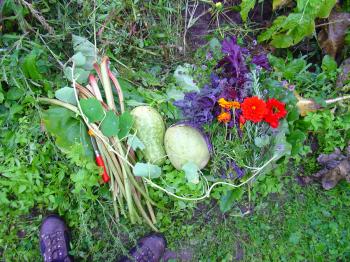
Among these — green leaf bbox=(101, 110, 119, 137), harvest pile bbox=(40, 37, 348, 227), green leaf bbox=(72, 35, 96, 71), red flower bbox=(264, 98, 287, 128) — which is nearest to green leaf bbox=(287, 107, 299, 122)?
harvest pile bbox=(40, 37, 348, 227)

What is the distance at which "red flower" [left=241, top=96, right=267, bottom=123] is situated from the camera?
1792 millimetres

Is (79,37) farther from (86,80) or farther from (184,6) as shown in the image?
(184,6)

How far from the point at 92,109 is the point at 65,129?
0.67ft

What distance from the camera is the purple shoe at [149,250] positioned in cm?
207

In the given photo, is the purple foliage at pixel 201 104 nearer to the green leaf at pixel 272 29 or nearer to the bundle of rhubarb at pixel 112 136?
the bundle of rhubarb at pixel 112 136

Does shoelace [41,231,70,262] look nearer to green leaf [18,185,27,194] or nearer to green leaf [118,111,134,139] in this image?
green leaf [18,185,27,194]

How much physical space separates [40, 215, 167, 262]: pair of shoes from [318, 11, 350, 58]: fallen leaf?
1569 mm

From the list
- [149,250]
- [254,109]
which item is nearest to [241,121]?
[254,109]

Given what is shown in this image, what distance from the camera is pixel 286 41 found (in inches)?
88.5

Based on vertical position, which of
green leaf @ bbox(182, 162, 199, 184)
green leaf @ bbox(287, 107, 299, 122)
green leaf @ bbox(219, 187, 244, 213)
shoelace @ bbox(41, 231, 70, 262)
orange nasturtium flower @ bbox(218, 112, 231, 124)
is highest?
orange nasturtium flower @ bbox(218, 112, 231, 124)

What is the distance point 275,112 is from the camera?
74.0 inches

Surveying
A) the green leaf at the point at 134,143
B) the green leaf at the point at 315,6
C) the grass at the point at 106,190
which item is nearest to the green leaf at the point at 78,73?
the grass at the point at 106,190

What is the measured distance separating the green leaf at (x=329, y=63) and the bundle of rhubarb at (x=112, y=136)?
4.14 feet

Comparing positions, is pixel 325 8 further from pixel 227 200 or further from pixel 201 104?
pixel 227 200
